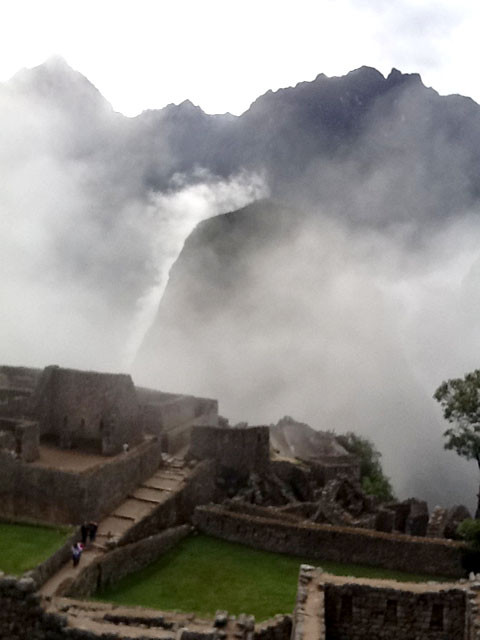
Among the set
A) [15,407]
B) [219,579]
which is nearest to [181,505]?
[219,579]

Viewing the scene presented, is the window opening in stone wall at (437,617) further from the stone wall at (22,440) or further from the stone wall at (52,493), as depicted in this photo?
the stone wall at (22,440)

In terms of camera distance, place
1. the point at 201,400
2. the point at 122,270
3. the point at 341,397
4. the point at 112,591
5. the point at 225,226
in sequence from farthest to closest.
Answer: the point at 122,270 → the point at 225,226 → the point at 341,397 → the point at 201,400 → the point at 112,591

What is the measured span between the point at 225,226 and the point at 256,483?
72766mm

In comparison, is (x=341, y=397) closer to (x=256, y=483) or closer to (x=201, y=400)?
(x=201, y=400)

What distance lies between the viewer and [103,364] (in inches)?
4345

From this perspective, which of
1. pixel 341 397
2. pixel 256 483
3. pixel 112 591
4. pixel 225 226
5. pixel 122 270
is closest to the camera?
pixel 112 591

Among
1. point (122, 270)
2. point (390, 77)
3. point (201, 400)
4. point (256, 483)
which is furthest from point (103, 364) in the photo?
point (256, 483)

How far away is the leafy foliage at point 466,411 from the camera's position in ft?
89.7

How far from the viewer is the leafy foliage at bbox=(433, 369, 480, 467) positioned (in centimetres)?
2734

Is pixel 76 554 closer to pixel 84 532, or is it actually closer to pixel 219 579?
pixel 84 532

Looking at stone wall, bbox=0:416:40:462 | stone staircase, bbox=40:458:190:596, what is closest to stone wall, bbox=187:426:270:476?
stone staircase, bbox=40:458:190:596

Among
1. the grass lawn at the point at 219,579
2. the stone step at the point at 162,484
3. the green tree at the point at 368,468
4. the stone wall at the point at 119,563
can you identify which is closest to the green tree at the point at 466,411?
the green tree at the point at 368,468

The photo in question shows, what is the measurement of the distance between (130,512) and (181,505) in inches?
85.4

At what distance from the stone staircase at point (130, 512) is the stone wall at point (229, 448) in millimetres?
1099
